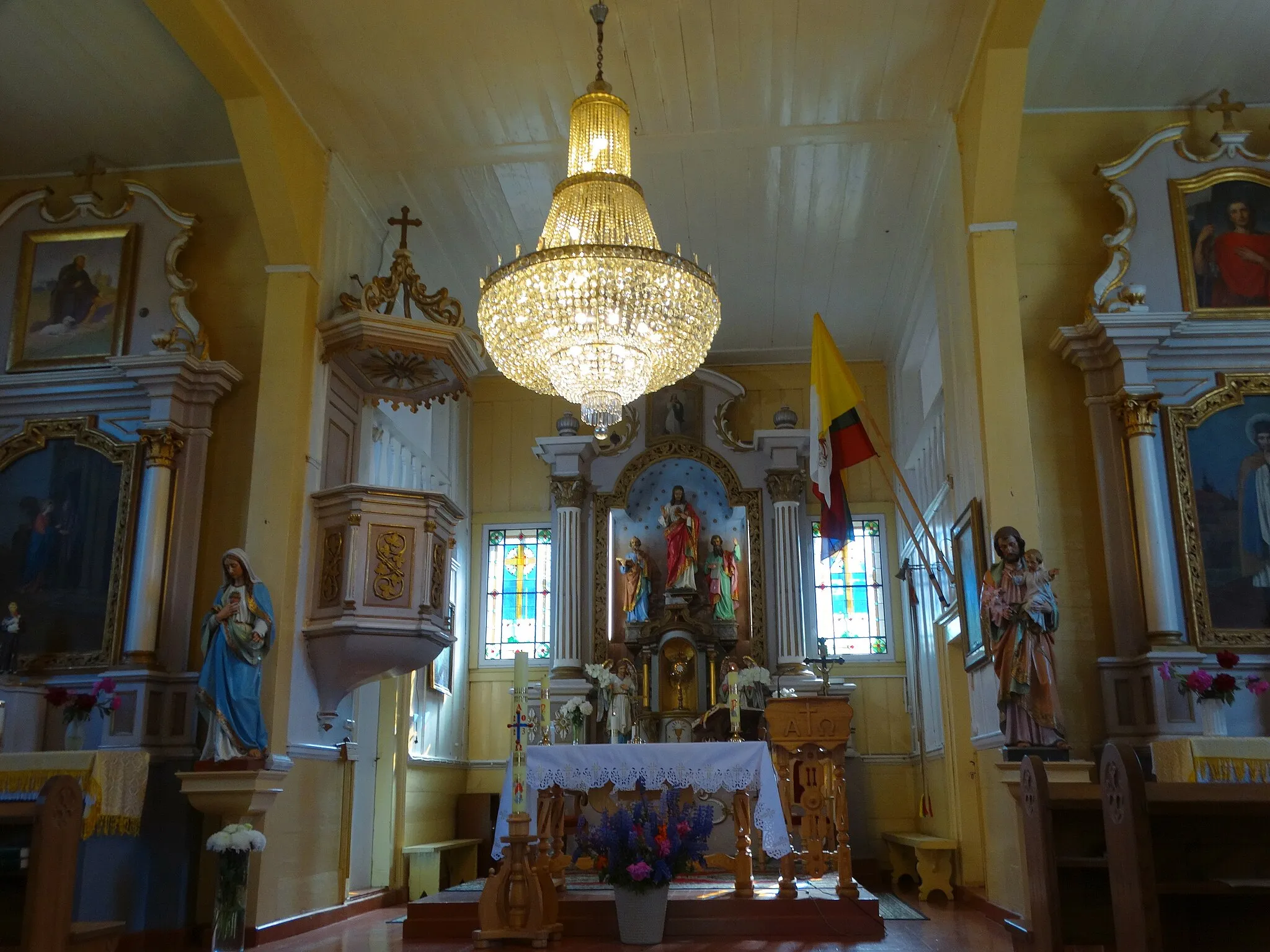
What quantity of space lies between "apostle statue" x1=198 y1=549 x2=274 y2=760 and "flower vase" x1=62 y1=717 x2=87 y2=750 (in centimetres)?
66

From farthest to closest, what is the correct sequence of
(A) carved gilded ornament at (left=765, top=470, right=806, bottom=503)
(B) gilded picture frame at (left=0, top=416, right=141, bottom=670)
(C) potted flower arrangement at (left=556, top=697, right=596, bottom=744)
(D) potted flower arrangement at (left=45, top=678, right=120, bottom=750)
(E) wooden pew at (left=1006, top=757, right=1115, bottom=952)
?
(A) carved gilded ornament at (left=765, top=470, right=806, bottom=503) < (C) potted flower arrangement at (left=556, top=697, right=596, bottom=744) < (B) gilded picture frame at (left=0, top=416, right=141, bottom=670) < (D) potted flower arrangement at (left=45, top=678, right=120, bottom=750) < (E) wooden pew at (left=1006, top=757, right=1115, bottom=952)

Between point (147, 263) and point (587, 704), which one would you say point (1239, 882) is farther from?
point (147, 263)

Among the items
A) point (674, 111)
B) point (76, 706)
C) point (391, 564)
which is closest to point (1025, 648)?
point (391, 564)

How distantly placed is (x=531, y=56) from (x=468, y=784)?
6.95 metres

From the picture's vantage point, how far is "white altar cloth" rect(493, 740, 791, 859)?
6629 millimetres

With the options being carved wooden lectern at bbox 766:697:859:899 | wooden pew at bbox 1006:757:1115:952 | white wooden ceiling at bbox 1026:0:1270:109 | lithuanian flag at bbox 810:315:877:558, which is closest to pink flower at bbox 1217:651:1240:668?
carved wooden lectern at bbox 766:697:859:899

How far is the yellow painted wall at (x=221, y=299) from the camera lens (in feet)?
24.0

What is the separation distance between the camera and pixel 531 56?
7.11 m

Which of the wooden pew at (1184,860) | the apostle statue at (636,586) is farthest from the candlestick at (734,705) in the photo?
the wooden pew at (1184,860)

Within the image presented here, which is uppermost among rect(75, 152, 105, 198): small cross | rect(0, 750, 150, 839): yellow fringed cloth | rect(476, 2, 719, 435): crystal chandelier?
rect(75, 152, 105, 198): small cross

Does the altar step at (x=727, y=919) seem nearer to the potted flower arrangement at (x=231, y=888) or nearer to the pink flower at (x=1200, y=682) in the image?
the potted flower arrangement at (x=231, y=888)

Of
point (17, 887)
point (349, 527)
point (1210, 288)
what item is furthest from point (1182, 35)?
point (17, 887)

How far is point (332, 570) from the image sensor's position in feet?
24.0

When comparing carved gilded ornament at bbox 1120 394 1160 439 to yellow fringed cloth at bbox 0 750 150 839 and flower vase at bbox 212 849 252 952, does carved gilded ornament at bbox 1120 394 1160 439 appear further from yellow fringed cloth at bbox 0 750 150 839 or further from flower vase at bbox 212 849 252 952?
yellow fringed cloth at bbox 0 750 150 839
